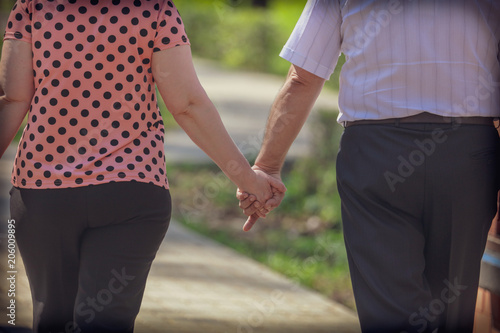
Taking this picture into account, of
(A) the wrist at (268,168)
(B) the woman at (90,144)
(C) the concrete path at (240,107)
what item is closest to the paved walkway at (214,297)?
(A) the wrist at (268,168)

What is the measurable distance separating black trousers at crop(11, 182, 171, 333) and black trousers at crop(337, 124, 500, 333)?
0.67 metres

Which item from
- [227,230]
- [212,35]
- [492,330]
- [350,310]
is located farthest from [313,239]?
[212,35]

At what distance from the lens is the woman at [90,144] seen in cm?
249

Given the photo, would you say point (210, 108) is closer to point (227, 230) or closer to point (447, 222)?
point (447, 222)

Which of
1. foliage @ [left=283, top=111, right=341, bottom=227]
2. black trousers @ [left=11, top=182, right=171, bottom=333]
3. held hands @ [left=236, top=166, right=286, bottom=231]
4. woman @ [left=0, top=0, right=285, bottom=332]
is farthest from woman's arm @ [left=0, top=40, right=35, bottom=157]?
foliage @ [left=283, top=111, right=341, bottom=227]

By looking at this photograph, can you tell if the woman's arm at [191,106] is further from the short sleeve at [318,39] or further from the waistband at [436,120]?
the waistband at [436,120]

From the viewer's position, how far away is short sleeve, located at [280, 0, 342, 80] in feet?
9.32

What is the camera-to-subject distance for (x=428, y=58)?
2.59 m

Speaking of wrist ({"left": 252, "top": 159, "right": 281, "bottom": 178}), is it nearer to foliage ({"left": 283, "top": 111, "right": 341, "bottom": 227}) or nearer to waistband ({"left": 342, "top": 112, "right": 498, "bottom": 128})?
waistband ({"left": 342, "top": 112, "right": 498, "bottom": 128})

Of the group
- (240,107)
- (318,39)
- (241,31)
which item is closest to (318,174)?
(318,39)

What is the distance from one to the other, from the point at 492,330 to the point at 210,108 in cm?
150

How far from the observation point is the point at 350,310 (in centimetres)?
543

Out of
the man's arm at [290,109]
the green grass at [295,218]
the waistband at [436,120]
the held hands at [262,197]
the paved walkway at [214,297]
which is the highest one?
the waistband at [436,120]

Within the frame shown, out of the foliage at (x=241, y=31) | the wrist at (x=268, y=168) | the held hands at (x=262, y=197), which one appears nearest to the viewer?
the held hands at (x=262, y=197)
